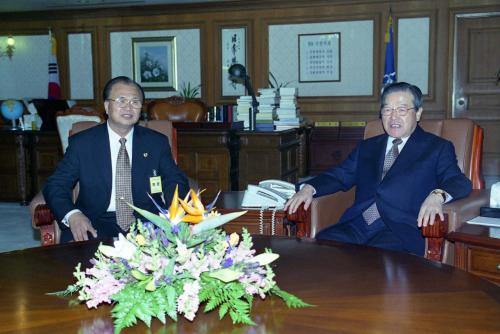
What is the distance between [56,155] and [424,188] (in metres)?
4.67

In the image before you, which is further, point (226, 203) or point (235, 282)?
point (226, 203)

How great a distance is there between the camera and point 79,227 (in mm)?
2346

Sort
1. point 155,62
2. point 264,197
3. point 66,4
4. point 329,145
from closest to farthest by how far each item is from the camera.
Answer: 1. point 264,197
2. point 329,145
3. point 66,4
4. point 155,62

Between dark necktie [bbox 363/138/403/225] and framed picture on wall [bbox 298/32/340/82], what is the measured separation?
559cm

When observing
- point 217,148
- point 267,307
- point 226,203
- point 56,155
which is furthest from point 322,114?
point 267,307

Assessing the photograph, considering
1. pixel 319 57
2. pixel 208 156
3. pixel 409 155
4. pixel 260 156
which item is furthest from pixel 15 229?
pixel 319 57

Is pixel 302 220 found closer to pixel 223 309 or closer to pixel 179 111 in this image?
pixel 223 309

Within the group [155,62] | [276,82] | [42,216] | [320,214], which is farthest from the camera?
[155,62]

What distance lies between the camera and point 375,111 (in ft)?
26.4

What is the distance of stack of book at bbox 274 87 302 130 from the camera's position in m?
5.81

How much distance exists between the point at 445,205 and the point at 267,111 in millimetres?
3497

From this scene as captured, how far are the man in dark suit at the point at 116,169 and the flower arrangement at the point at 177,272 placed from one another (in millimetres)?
1408

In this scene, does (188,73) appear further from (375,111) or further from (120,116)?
(120,116)

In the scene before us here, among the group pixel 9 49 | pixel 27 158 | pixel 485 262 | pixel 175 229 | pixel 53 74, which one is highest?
pixel 9 49
